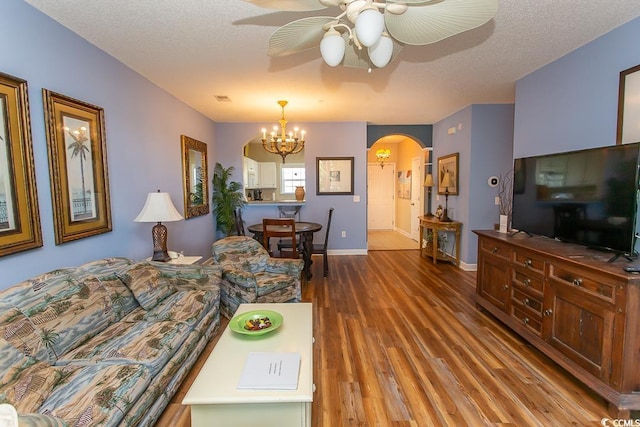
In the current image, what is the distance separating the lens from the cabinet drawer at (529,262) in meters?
2.42

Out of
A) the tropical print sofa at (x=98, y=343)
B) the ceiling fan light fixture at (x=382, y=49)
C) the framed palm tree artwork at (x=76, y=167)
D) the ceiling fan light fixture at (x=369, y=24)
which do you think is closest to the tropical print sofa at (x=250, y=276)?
the tropical print sofa at (x=98, y=343)

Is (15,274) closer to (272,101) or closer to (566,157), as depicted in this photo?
(272,101)

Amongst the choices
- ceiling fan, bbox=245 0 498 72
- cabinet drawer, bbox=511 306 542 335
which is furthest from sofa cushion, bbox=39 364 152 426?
cabinet drawer, bbox=511 306 542 335

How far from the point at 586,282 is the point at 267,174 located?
7.40 meters

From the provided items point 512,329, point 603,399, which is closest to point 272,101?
point 512,329

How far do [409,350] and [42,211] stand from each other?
2.94 metres

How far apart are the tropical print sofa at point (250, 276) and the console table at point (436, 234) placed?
113 inches

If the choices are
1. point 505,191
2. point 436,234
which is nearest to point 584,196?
point 505,191

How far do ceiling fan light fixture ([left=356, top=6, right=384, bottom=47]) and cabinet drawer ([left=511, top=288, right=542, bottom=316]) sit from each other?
2.38 meters

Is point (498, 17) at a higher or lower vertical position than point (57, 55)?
higher

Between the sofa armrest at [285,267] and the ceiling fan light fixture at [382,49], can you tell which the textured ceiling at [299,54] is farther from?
the sofa armrest at [285,267]

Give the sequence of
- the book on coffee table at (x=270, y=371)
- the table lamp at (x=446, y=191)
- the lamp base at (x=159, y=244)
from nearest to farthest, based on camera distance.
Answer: the book on coffee table at (x=270, y=371), the lamp base at (x=159, y=244), the table lamp at (x=446, y=191)

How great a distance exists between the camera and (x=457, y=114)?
514 centimetres

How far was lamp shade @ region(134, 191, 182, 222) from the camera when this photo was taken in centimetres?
279
